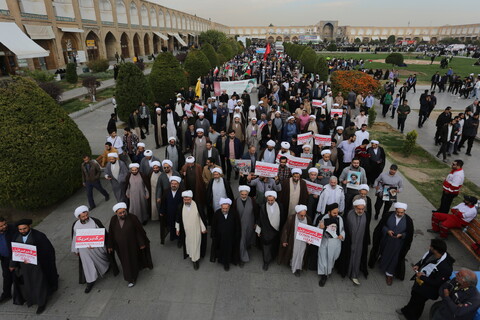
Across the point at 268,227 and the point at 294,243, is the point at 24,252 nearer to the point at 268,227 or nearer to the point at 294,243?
the point at 268,227

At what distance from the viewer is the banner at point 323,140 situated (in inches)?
281

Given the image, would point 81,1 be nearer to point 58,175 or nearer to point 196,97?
point 196,97

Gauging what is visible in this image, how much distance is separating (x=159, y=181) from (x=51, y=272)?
7.14 feet

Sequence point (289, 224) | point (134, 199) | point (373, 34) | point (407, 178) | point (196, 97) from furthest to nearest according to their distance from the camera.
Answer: point (373, 34), point (196, 97), point (407, 178), point (134, 199), point (289, 224)

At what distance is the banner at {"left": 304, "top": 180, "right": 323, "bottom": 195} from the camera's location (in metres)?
5.23

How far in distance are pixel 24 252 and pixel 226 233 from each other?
2785 millimetres

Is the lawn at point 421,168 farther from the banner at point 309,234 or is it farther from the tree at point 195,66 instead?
the tree at point 195,66

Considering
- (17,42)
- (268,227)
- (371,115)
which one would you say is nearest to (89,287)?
(268,227)

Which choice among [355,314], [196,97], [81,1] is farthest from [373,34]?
[355,314]

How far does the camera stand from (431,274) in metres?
3.62

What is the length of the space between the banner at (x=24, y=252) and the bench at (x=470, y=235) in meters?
6.66

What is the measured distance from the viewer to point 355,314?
4.02 metres

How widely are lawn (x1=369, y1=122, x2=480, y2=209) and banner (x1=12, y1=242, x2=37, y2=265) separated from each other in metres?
7.92

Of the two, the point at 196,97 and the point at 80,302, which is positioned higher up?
the point at 196,97
